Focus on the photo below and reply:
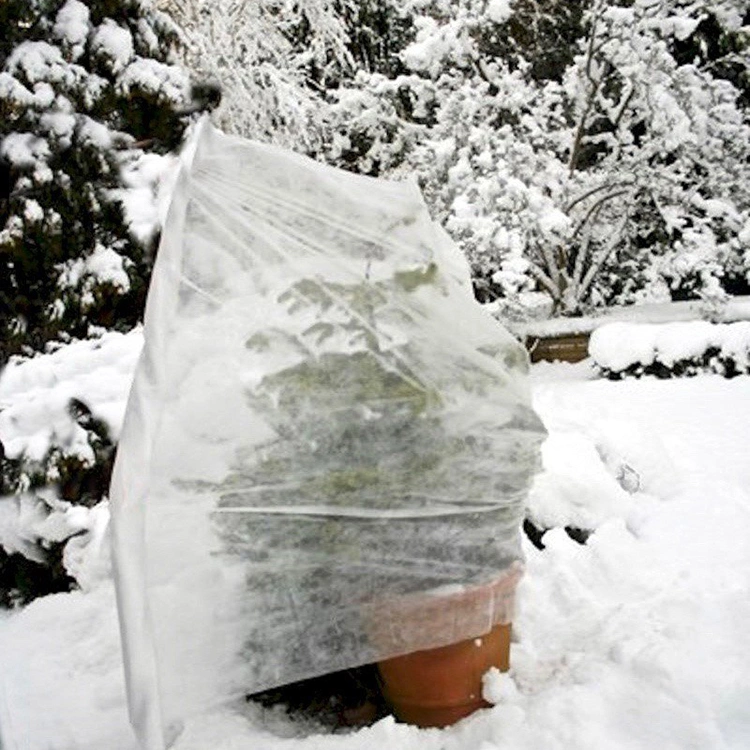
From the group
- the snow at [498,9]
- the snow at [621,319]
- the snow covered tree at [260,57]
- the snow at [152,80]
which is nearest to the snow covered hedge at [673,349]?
the snow at [621,319]

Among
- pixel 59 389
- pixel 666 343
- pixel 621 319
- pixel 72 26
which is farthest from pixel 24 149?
pixel 621 319

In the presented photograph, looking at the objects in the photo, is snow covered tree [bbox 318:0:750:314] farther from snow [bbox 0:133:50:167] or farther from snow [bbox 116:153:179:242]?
snow [bbox 0:133:50:167]

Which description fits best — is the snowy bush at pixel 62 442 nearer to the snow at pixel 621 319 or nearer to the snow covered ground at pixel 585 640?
the snow covered ground at pixel 585 640

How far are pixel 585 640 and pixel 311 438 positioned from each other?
1227 millimetres

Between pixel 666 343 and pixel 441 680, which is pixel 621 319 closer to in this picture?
pixel 666 343

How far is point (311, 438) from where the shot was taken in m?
2.09

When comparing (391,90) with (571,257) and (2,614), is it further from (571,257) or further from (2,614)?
(2,614)

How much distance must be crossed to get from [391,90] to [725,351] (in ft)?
17.6

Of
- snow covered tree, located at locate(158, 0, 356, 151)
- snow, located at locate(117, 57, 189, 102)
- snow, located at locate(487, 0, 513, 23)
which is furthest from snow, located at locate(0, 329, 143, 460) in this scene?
snow, located at locate(487, 0, 513, 23)

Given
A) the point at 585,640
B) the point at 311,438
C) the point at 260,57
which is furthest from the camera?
the point at 260,57

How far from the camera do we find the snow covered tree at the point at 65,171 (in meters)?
3.32

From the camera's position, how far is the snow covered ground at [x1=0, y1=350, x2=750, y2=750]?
6.97 ft

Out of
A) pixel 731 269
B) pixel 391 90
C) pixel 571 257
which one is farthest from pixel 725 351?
pixel 391 90

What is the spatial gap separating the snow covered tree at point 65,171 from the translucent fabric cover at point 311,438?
1396mm
